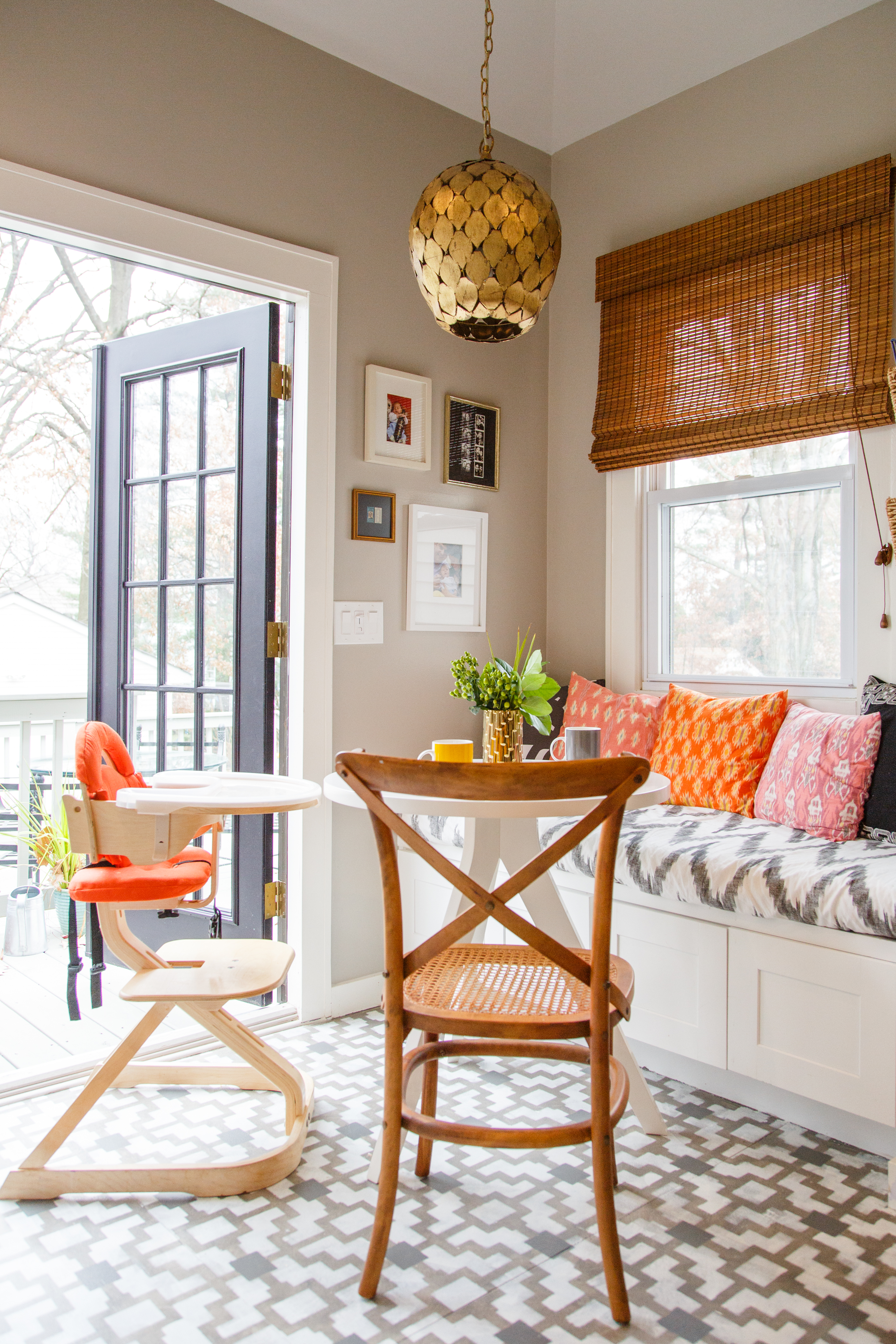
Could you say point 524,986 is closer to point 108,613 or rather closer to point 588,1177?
point 588,1177

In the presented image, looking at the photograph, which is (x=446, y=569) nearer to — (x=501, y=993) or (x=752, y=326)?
(x=752, y=326)

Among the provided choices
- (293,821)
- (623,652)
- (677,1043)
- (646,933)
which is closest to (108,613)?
(293,821)

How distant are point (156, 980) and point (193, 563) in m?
1.38

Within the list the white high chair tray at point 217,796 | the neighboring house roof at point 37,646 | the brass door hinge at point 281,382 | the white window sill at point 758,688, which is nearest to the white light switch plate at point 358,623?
the brass door hinge at point 281,382

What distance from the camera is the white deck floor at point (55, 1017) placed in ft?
8.48

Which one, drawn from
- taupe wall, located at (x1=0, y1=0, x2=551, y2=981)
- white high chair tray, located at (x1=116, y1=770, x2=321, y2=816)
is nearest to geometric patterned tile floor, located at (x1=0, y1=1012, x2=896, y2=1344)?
white high chair tray, located at (x1=116, y1=770, x2=321, y2=816)

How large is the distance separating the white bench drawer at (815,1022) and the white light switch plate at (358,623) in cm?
136

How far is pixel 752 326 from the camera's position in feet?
9.21

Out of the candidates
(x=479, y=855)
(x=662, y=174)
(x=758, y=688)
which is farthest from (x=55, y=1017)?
(x=662, y=174)

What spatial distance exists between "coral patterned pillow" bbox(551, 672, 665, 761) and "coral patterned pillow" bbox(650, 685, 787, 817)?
0.20ft

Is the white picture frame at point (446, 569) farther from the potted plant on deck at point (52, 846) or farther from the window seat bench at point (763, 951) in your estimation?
the potted plant on deck at point (52, 846)

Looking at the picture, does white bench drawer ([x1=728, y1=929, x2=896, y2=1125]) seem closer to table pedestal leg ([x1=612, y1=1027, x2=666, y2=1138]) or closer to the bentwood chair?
table pedestal leg ([x1=612, y1=1027, x2=666, y2=1138])

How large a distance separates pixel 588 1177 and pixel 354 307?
7.89ft

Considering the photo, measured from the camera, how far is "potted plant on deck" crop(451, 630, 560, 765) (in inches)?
82.0
